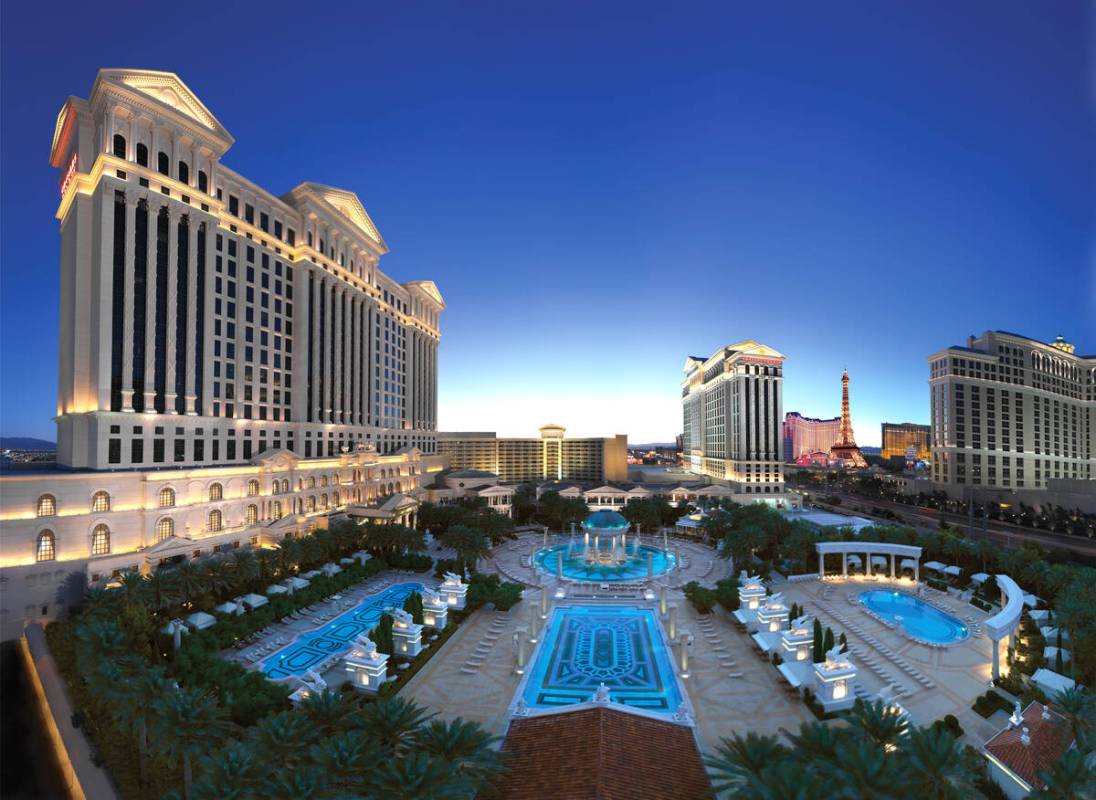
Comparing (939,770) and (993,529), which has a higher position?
(939,770)

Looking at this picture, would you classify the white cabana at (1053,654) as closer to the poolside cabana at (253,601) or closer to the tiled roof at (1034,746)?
the tiled roof at (1034,746)

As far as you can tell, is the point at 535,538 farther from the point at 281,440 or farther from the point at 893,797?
the point at 893,797

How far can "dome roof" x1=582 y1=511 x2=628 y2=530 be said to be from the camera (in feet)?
193

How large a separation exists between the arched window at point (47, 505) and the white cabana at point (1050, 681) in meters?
65.6

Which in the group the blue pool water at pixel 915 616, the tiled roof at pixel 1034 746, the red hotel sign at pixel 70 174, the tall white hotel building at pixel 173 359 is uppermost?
the red hotel sign at pixel 70 174

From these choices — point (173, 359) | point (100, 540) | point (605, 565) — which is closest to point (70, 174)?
point (173, 359)

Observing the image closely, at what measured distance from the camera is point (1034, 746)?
2064 centimetres

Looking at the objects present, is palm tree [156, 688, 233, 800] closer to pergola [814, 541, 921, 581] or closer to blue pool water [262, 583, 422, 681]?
blue pool water [262, 583, 422, 681]

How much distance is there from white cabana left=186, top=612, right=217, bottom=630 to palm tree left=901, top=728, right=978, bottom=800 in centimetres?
4026

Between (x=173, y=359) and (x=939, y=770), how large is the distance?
6166 centimetres

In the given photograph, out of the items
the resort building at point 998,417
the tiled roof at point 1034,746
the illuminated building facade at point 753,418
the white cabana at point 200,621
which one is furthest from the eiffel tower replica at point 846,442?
the white cabana at point 200,621

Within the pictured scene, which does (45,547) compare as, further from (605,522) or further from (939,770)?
(939,770)

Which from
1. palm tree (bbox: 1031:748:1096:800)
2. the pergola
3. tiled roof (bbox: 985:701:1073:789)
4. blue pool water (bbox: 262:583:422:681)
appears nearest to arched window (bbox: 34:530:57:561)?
blue pool water (bbox: 262:583:422:681)

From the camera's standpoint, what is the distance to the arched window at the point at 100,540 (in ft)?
133
